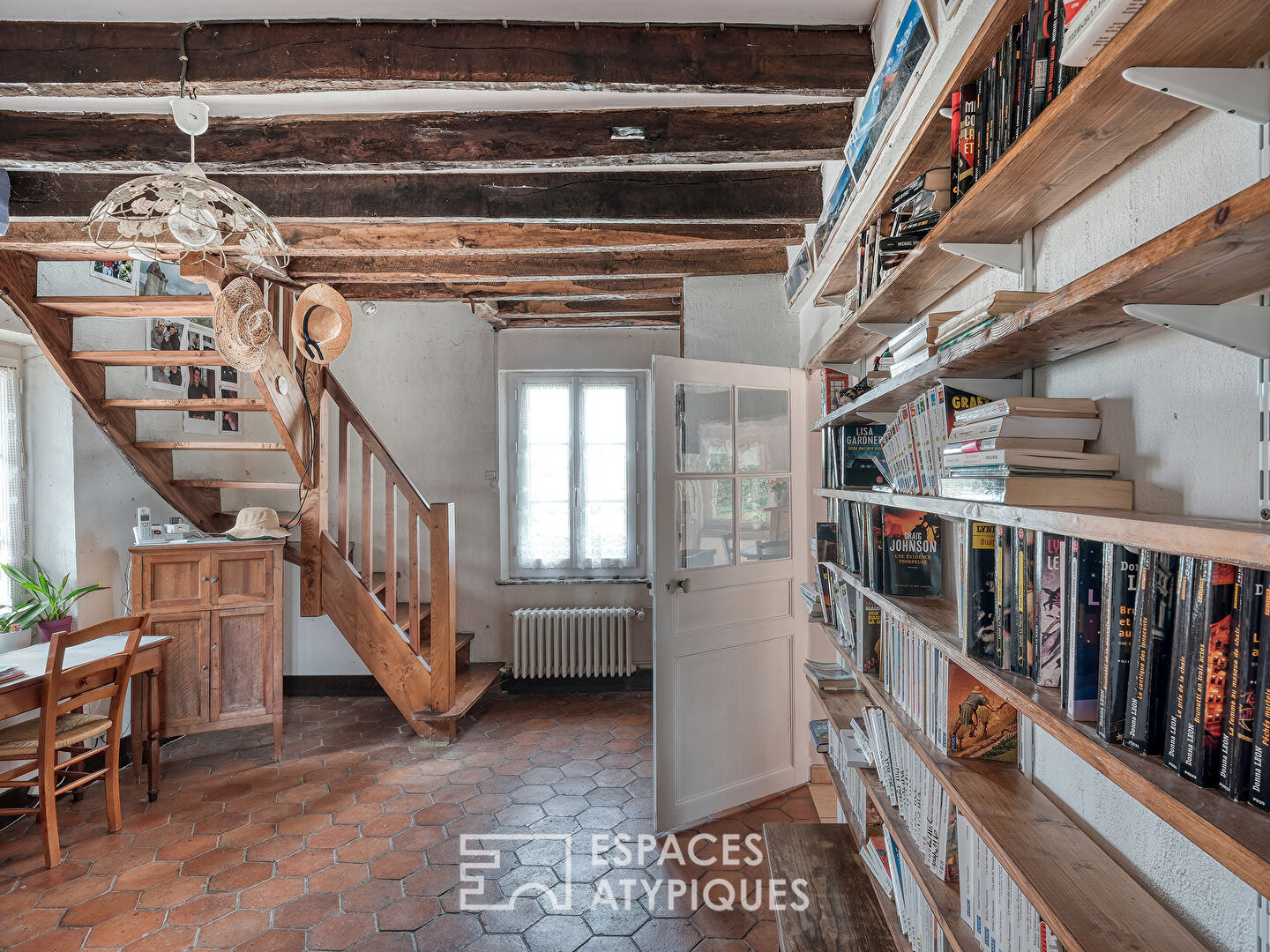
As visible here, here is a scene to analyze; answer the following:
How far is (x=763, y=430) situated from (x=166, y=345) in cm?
365

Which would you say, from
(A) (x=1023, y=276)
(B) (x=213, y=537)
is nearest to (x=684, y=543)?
(A) (x=1023, y=276)

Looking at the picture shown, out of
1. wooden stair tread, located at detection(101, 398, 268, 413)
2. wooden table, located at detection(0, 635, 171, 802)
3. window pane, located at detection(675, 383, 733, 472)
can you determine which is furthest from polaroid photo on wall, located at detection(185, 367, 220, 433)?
window pane, located at detection(675, 383, 733, 472)

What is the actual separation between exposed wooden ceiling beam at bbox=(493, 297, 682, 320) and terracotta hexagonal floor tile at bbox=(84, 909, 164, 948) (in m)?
3.61

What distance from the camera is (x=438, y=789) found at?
320cm

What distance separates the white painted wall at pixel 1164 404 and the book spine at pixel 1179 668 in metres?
0.19

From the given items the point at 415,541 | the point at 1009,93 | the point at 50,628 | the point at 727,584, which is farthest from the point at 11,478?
the point at 1009,93

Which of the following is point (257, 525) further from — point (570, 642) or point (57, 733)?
point (570, 642)

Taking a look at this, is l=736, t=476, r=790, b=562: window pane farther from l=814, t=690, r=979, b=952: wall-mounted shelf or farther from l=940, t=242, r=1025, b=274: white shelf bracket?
l=940, t=242, r=1025, b=274: white shelf bracket

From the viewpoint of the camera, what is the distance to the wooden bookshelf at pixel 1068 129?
652 millimetres

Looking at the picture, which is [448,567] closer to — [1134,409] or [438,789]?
[438,789]

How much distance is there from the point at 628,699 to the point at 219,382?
3511 millimetres

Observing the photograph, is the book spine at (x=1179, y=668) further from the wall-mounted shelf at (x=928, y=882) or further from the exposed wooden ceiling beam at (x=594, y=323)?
the exposed wooden ceiling beam at (x=594, y=323)

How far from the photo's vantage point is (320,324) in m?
3.35

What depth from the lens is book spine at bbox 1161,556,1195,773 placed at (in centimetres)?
67
